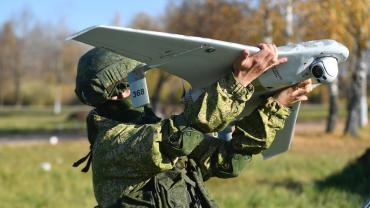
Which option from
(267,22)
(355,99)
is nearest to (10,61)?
(267,22)

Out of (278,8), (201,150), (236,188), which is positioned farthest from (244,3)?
(201,150)

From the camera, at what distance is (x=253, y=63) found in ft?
8.27

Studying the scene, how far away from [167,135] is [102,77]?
538 millimetres

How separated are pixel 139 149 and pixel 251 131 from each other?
53 cm

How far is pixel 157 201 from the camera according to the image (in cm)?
276

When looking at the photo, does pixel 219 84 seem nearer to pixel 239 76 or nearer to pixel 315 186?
pixel 239 76

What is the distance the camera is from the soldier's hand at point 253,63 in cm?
252

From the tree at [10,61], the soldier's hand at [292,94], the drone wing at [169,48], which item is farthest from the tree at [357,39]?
the tree at [10,61]

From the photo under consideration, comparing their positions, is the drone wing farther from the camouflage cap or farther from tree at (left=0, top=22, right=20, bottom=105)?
tree at (left=0, top=22, right=20, bottom=105)

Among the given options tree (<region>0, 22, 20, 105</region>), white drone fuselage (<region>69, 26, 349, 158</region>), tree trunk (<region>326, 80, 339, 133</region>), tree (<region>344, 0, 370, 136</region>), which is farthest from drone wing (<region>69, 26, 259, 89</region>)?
tree (<region>0, 22, 20, 105</region>)

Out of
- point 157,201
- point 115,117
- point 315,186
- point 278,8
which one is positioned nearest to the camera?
point 157,201

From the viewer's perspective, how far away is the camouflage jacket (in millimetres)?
2504

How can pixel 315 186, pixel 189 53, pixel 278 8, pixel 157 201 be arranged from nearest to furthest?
pixel 189 53 < pixel 157 201 < pixel 315 186 < pixel 278 8

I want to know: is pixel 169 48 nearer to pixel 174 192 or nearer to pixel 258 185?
pixel 174 192
